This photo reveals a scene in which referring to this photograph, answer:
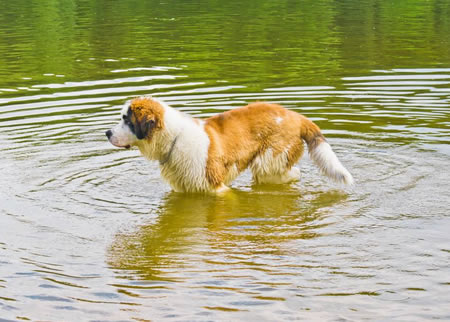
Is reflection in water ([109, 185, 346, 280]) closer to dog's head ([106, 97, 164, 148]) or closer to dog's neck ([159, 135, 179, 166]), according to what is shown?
dog's neck ([159, 135, 179, 166])

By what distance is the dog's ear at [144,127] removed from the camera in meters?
9.38

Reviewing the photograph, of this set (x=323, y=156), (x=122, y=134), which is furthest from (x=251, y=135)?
(x=122, y=134)

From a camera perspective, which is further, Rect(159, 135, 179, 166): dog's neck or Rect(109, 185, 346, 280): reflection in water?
Rect(159, 135, 179, 166): dog's neck

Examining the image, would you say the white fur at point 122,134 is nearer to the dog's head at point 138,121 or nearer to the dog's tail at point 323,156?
the dog's head at point 138,121

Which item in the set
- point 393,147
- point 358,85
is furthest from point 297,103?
point 393,147

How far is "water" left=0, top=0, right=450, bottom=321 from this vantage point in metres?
6.72

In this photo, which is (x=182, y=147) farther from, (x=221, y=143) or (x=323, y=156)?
(x=323, y=156)

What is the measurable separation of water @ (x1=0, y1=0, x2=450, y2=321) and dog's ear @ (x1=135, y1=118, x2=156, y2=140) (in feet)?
2.75


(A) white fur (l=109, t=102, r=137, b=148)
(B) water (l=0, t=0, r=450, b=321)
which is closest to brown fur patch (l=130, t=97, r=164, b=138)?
(A) white fur (l=109, t=102, r=137, b=148)

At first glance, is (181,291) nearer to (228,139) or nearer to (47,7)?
(228,139)

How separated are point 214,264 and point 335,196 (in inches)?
→ 106

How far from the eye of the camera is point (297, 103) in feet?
48.1

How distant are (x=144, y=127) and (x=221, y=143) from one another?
38.7 inches

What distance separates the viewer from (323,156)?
10.0 metres
